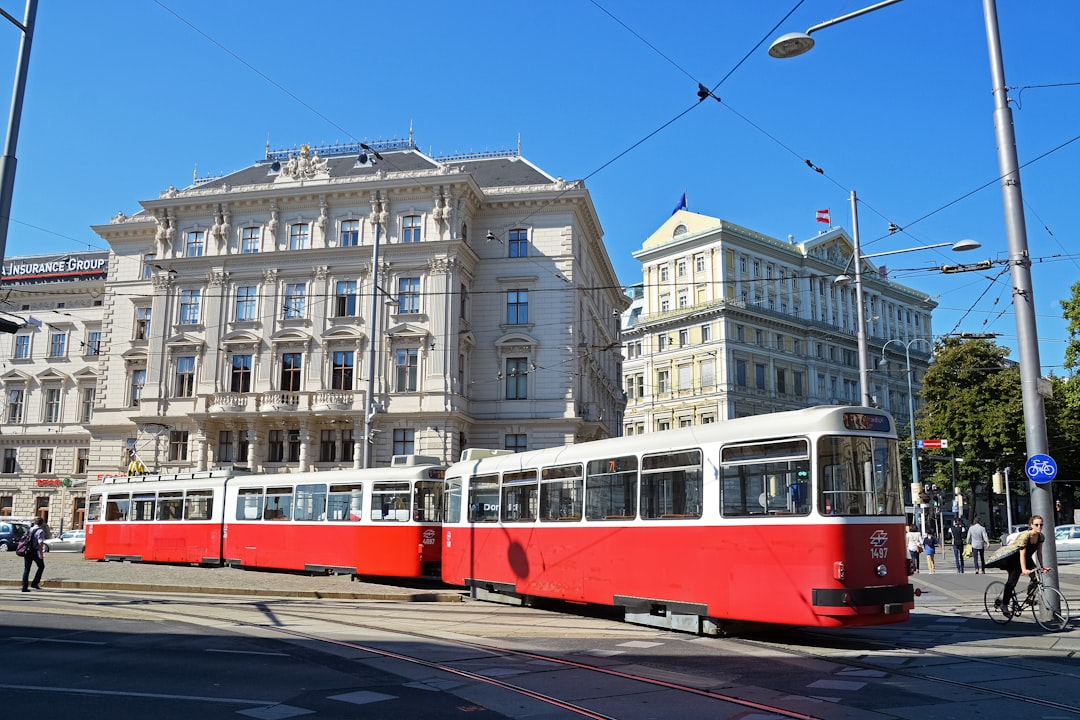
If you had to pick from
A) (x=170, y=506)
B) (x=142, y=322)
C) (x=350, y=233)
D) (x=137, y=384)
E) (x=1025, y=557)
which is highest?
(x=350, y=233)

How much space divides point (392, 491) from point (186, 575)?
5874mm

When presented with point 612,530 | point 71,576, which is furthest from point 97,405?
point 612,530

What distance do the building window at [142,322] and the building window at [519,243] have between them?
20174mm

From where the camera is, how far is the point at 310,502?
76.1 ft

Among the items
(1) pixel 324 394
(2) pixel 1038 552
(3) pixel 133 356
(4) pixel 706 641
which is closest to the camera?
(4) pixel 706 641

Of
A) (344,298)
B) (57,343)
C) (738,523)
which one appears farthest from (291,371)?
(738,523)

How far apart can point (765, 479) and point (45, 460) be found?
53194 millimetres

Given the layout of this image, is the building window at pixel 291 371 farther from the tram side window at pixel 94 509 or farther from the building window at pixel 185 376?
the tram side window at pixel 94 509

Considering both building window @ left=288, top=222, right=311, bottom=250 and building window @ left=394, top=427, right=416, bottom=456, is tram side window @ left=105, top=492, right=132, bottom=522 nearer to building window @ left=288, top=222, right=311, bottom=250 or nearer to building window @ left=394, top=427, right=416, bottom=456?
building window @ left=394, top=427, right=416, bottom=456

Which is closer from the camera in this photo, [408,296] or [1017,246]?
[1017,246]

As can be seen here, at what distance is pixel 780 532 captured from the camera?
11242 millimetres

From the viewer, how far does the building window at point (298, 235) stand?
146 ft

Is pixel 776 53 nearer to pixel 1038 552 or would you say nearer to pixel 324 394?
pixel 1038 552

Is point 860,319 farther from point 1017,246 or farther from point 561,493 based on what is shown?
point 561,493
